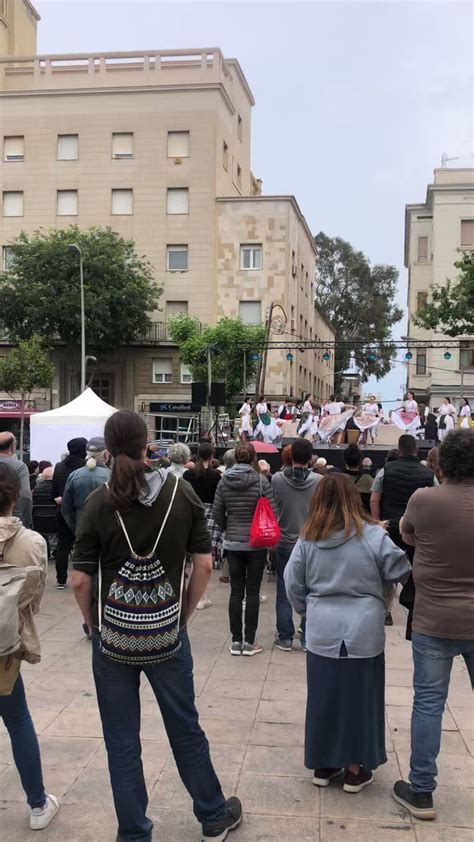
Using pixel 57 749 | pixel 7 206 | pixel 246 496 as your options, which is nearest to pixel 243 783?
pixel 57 749

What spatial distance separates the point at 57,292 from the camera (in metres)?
35.7

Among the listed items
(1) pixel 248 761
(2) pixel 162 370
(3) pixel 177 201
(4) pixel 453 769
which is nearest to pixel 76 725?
(1) pixel 248 761

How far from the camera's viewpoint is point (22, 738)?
317 centimetres

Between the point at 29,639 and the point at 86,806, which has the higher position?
the point at 29,639

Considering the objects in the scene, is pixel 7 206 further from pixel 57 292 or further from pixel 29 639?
pixel 29 639

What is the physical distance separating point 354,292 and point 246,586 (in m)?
56.1

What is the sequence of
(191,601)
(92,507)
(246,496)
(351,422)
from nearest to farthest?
(92,507) < (191,601) < (246,496) < (351,422)

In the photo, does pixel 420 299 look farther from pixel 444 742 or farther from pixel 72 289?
pixel 444 742

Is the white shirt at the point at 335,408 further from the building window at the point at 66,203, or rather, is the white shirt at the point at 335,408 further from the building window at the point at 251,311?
the building window at the point at 66,203

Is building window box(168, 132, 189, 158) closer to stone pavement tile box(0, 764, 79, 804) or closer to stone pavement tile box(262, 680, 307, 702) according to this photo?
stone pavement tile box(262, 680, 307, 702)

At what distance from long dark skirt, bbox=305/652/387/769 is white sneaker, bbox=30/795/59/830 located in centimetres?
125

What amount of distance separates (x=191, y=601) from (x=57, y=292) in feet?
113

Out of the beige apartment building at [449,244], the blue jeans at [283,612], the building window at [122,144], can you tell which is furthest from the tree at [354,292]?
the blue jeans at [283,612]

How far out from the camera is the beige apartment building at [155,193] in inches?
1527
